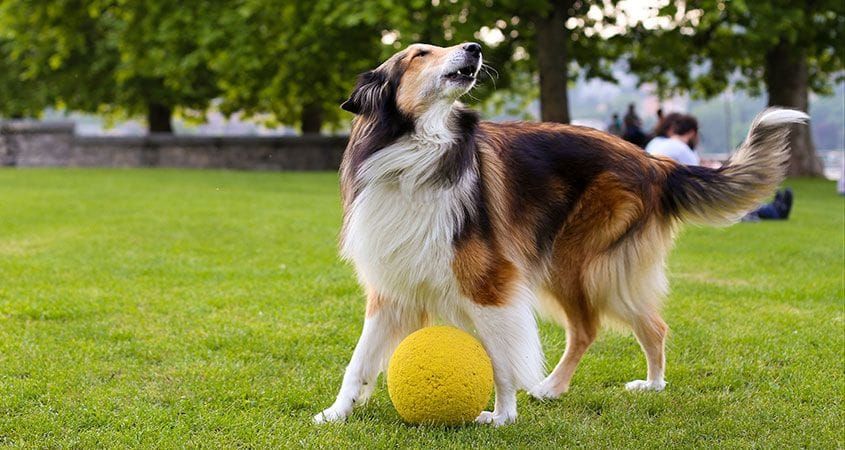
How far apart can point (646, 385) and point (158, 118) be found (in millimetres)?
28939

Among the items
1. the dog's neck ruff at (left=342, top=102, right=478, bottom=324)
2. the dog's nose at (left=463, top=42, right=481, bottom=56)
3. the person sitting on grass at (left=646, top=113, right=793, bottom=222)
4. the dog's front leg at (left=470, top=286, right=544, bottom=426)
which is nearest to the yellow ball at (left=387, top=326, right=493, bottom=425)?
the dog's front leg at (left=470, top=286, right=544, bottom=426)

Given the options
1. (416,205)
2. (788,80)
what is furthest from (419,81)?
(788,80)

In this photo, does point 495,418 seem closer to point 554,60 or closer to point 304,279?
point 304,279

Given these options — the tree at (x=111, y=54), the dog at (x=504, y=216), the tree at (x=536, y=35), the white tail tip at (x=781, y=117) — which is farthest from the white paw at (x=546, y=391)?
the tree at (x=111, y=54)

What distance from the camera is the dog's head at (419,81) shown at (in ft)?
13.2

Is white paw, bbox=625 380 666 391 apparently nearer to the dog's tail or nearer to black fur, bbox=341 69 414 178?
the dog's tail

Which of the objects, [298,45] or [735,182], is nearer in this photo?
[735,182]

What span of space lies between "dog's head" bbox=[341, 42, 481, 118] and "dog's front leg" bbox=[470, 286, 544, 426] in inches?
40.1

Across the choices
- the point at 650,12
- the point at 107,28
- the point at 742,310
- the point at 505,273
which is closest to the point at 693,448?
the point at 505,273

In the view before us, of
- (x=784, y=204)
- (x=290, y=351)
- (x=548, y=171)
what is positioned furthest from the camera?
(x=784, y=204)

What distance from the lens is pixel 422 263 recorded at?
13.5 ft

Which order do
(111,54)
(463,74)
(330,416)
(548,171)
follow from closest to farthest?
(463,74), (330,416), (548,171), (111,54)

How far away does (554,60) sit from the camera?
60.7ft

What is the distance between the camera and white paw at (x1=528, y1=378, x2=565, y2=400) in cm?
474
